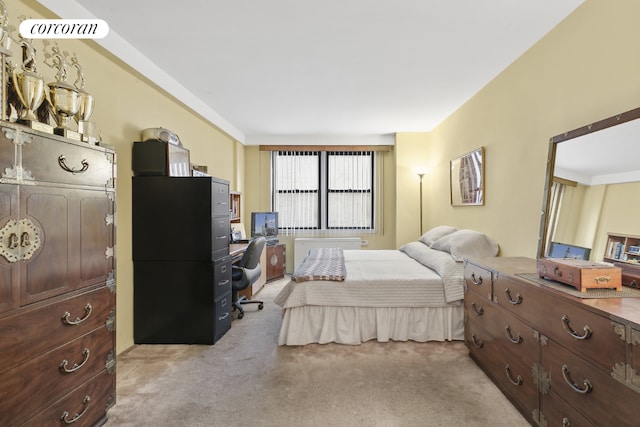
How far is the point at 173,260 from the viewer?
284 centimetres

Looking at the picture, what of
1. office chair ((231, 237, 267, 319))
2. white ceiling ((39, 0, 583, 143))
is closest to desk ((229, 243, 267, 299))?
office chair ((231, 237, 267, 319))

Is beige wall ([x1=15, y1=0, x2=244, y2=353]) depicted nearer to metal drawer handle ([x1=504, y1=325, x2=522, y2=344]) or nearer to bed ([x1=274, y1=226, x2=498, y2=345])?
bed ([x1=274, y1=226, x2=498, y2=345])

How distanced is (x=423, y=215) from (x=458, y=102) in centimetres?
205

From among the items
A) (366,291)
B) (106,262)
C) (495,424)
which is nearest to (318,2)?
(106,262)

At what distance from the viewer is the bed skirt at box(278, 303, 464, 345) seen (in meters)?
2.81

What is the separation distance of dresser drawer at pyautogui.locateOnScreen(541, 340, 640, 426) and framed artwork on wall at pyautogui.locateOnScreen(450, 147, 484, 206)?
2.29 m

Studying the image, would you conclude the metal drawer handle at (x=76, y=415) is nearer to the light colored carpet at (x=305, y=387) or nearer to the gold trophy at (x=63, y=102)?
the light colored carpet at (x=305, y=387)

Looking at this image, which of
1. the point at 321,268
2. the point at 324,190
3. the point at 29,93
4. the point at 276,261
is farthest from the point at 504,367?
the point at 324,190

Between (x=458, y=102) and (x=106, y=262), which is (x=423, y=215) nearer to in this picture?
(x=458, y=102)

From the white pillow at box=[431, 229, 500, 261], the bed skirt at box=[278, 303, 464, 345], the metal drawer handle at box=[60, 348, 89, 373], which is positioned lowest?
the bed skirt at box=[278, 303, 464, 345]

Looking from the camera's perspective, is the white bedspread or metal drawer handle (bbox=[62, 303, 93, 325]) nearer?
metal drawer handle (bbox=[62, 303, 93, 325])

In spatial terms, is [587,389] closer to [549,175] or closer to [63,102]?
[549,175]

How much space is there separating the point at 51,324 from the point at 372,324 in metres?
2.30

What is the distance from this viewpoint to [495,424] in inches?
69.5
